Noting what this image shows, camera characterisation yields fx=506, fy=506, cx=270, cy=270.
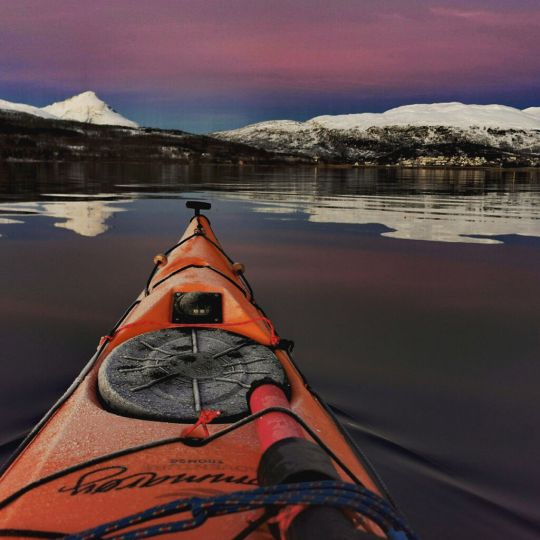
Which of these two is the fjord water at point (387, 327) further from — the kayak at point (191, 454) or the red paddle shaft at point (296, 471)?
the red paddle shaft at point (296, 471)

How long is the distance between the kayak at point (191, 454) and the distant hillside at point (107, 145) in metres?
107

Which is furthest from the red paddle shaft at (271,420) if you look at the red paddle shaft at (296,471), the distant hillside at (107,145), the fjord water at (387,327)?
the distant hillside at (107,145)

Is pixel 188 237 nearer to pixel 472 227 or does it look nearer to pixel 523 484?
pixel 523 484

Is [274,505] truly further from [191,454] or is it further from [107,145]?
[107,145]

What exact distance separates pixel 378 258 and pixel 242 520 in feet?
31.0

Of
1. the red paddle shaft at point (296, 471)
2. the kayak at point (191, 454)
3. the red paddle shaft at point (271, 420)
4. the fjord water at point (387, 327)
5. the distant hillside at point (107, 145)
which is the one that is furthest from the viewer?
the distant hillside at point (107, 145)

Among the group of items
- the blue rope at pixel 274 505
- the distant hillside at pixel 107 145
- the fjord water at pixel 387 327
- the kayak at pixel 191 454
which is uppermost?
the distant hillside at pixel 107 145

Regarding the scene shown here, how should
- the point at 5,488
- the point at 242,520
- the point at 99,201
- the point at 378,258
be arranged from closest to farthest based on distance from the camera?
the point at 242,520, the point at 5,488, the point at 378,258, the point at 99,201

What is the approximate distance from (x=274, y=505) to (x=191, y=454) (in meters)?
0.86

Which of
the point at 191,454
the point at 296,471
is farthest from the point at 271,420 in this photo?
the point at 296,471

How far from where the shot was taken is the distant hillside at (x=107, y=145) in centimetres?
11589

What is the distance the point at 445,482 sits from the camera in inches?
143

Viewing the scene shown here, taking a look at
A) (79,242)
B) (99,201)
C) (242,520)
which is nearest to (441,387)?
(242,520)

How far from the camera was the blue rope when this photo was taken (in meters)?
1.59
